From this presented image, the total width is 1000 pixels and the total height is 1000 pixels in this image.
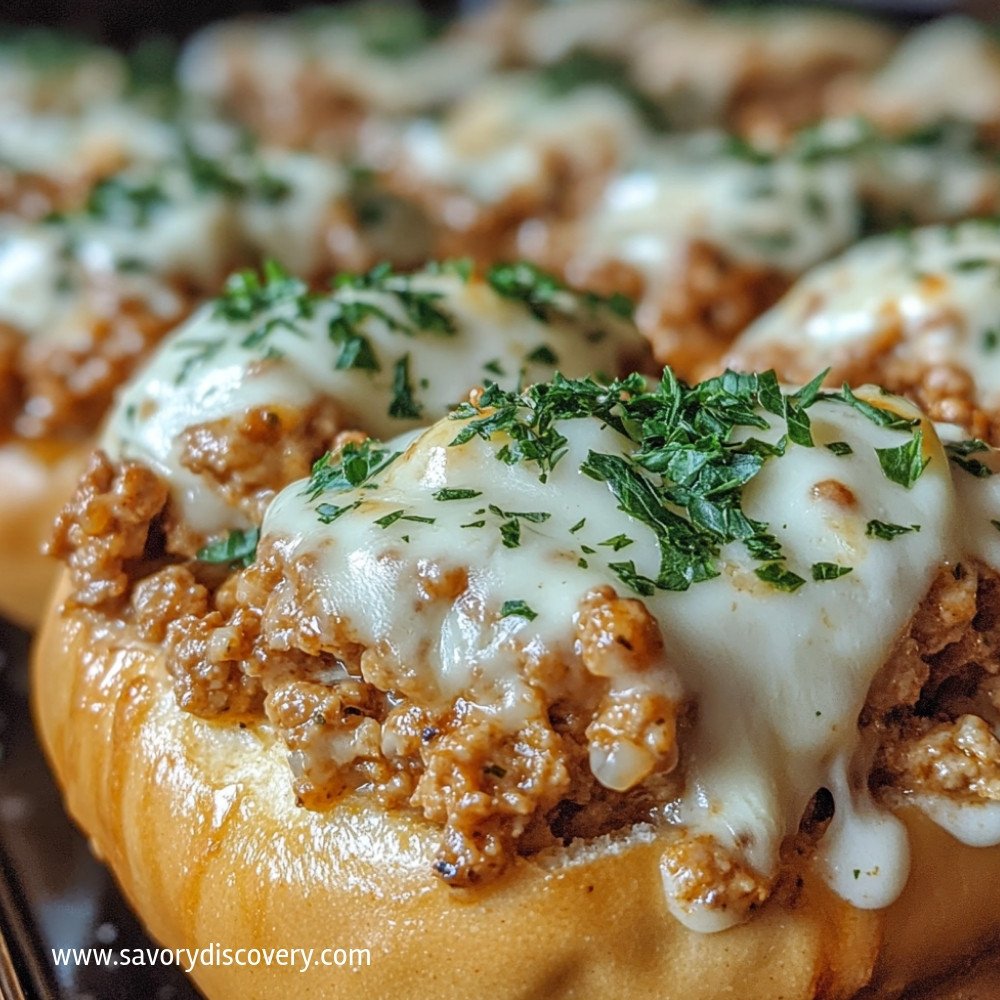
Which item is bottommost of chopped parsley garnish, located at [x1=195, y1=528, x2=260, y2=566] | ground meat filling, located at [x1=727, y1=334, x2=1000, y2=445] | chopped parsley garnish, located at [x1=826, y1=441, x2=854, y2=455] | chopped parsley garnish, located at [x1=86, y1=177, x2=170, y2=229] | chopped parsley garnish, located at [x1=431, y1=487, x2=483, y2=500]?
ground meat filling, located at [x1=727, y1=334, x2=1000, y2=445]

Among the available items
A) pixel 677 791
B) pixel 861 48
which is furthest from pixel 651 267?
pixel 861 48

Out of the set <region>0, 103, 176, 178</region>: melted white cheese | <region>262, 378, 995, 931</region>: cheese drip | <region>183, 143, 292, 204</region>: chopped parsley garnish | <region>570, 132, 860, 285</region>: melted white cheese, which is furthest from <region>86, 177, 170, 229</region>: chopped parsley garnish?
<region>262, 378, 995, 931</region>: cheese drip

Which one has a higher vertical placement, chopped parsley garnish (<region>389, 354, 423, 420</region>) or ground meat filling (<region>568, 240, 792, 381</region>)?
chopped parsley garnish (<region>389, 354, 423, 420</region>)

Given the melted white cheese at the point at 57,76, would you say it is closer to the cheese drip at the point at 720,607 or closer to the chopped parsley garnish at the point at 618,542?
the cheese drip at the point at 720,607

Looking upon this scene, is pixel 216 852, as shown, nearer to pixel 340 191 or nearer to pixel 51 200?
pixel 340 191

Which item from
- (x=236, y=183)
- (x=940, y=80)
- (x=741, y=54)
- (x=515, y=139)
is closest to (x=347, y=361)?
(x=236, y=183)

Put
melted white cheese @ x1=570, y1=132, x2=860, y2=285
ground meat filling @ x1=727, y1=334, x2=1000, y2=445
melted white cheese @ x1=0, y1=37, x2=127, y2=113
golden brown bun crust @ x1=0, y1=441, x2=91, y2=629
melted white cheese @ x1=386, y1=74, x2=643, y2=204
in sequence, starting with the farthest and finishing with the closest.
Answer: melted white cheese @ x1=0, y1=37, x2=127, y2=113 < melted white cheese @ x1=386, y1=74, x2=643, y2=204 < melted white cheese @ x1=570, y1=132, x2=860, y2=285 < golden brown bun crust @ x1=0, y1=441, x2=91, y2=629 < ground meat filling @ x1=727, y1=334, x2=1000, y2=445

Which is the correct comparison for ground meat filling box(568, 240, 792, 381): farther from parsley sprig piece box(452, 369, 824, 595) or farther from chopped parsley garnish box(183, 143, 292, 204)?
parsley sprig piece box(452, 369, 824, 595)
